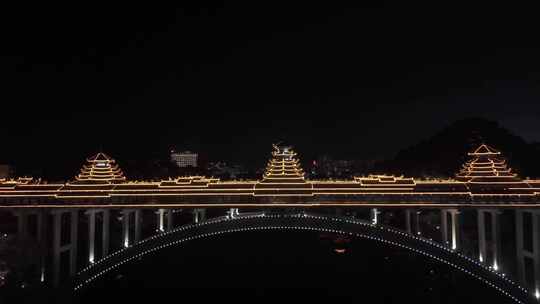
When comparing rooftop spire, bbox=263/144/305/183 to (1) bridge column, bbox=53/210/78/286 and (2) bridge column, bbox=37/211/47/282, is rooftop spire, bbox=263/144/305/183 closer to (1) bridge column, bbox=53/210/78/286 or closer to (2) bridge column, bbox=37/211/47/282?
(1) bridge column, bbox=53/210/78/286

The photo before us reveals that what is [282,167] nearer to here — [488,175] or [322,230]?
[322,230]

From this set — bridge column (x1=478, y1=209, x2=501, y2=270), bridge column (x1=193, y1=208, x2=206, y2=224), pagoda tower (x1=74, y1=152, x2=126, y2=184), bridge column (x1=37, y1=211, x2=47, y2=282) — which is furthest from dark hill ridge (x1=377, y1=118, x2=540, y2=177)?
bridge column (x1=37, y1=211, x2=47, y2=282)

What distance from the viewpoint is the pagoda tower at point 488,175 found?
96.0 feet

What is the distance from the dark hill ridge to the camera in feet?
153

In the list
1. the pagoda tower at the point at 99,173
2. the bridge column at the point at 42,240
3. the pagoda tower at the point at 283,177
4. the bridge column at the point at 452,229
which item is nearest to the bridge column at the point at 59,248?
the bridge column at the point at 42,240

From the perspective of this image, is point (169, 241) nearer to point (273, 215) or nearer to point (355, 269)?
point (273, 215)

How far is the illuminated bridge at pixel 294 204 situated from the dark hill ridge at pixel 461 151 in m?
13.7

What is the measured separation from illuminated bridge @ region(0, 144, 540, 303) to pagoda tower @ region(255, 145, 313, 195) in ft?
0.26

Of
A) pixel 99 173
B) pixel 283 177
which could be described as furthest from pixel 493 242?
pixel 99 173

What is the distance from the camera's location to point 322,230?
34188mm

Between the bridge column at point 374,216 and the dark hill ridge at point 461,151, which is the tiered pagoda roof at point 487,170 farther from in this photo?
the dark hill ridge at point 461,151

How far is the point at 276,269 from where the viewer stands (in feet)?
131

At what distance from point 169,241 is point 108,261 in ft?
15.3

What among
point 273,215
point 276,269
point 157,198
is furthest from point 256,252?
point 157,198
